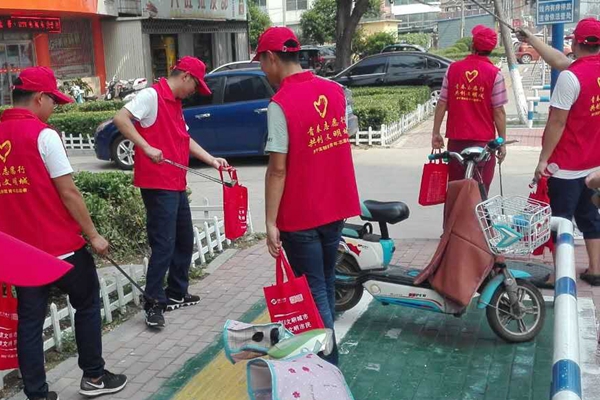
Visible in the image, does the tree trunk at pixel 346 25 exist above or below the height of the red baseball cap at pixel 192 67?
above

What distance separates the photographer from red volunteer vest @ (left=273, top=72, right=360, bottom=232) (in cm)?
354

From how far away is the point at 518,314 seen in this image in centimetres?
453

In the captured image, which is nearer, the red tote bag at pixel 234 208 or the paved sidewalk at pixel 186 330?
the paved sidewalk at pixel 186 330

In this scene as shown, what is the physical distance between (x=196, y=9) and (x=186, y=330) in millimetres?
26319

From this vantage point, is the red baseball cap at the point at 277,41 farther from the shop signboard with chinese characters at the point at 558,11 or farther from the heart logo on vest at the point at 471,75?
the shop signboard with chinese characters at the point at 558,11

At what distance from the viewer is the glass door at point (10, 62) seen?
A: 22594 mm

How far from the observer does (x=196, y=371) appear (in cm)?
438

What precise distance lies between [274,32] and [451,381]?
2.14 m

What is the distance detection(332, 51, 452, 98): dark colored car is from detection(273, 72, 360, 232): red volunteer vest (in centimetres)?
1579

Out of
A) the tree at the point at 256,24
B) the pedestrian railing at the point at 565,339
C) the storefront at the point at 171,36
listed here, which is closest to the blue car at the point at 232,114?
the pedestrian railing at the point at 565,339

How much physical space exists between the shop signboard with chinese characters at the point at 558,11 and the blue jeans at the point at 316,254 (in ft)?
17.3

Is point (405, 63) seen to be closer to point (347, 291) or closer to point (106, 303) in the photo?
point (347, 291)

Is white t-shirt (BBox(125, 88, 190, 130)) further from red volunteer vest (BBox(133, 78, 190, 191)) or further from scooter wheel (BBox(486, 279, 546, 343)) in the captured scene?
scooter wheel (BBox(486, 279, 546, 343))

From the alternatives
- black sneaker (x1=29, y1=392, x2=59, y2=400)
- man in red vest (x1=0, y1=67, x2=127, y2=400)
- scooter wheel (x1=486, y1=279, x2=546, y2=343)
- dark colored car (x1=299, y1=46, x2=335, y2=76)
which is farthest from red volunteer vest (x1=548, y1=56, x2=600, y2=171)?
dark colored car (x1=299, y1=46, x2=335, y2=76)
